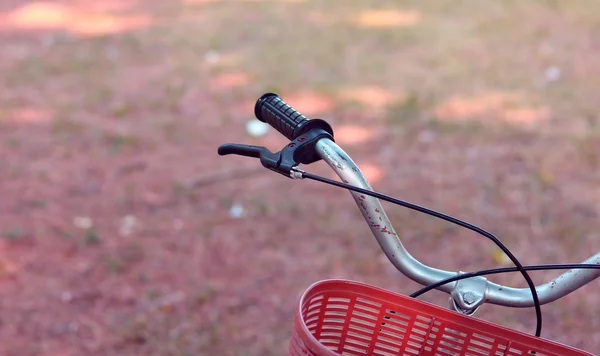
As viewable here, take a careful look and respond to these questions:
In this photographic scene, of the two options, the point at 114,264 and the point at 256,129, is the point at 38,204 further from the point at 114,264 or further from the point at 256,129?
the point at 256,129

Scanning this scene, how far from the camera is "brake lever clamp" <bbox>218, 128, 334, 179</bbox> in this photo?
1.33m

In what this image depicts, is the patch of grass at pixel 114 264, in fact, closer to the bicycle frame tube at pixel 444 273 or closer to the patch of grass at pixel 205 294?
the patch of grass at pixel 205 294

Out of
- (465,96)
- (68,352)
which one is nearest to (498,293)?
(68,352)

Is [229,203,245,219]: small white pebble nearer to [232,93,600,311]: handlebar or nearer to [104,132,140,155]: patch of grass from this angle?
[104,132,140,155]: patch of grass

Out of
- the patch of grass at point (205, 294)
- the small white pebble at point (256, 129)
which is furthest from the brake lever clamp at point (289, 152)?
the small white pebble at point (256, 129)

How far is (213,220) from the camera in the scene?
13.1 ft

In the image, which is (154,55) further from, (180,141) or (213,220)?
(213,220)

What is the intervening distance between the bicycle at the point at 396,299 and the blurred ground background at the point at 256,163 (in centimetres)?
184

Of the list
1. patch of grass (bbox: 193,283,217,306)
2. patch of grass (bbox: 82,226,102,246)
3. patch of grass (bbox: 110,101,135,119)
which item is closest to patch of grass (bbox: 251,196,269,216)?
patch of grass (bbox: 193,283,217,306)

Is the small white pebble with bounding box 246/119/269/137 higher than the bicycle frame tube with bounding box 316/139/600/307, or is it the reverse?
the bicycle frame tube with bounding box 316/139/600/307

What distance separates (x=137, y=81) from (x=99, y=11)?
2.24m

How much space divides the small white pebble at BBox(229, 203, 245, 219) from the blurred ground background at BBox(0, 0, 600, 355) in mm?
12

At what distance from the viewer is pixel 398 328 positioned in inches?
54.4

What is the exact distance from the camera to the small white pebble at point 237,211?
4039 mm
